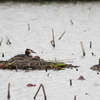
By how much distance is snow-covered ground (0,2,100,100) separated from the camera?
968 centimetres

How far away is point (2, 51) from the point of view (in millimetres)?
14820

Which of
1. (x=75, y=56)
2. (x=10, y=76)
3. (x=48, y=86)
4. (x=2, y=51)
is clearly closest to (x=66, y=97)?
(x=48, y=86)

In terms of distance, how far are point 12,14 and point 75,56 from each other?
504 inches

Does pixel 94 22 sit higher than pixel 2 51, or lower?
higher

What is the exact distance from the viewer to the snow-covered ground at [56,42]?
381 inches

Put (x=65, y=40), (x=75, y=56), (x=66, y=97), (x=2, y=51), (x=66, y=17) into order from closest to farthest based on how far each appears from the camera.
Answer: (x=66, y=97), (x=75, y=56), (x=2, y=51), (x=65, y=40), (x=66, y=17)

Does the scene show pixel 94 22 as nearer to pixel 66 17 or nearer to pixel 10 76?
pixel 66 17

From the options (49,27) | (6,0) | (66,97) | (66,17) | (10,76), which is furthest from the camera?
(6,0)

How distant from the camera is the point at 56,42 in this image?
16812mm

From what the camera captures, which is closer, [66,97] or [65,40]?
[66,97]

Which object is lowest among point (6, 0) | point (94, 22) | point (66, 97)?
point (66, 97)

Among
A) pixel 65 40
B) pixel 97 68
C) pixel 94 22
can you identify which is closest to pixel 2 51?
pixel 65 40

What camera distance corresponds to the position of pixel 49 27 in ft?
69.7

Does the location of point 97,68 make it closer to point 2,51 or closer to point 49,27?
point 2,51
